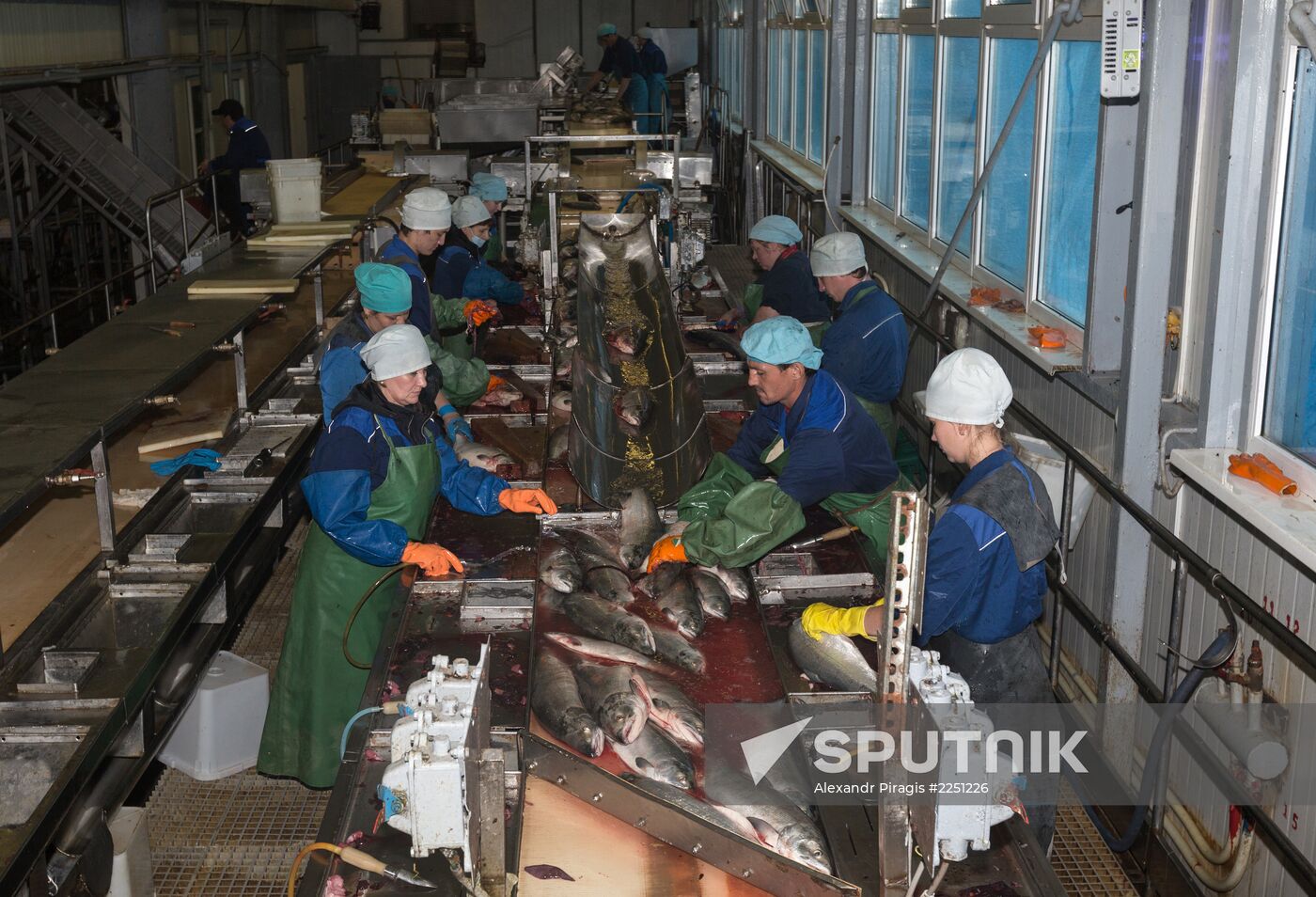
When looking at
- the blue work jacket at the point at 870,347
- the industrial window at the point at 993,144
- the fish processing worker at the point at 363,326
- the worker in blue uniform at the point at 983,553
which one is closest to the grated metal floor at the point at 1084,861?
the worker in blue uniform at the point at 983,553

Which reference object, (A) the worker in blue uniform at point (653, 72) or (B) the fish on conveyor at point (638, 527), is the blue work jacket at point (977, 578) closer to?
(B) the fish on conveyor at point (638, 527)

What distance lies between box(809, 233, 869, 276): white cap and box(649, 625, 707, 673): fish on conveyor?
286cm

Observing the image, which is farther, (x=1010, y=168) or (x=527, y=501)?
(x=1010, y=168)

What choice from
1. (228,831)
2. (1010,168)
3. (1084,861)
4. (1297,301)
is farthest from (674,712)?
(1010,168)

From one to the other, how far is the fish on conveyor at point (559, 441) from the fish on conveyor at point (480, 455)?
167 mm

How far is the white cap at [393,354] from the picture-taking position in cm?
380

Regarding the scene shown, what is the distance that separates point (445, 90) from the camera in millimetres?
13734

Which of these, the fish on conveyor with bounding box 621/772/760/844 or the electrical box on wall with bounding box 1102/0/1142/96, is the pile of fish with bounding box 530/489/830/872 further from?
the electrical box on wall with bounding box 1102/0/1142/96

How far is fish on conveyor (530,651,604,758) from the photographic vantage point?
112 inches

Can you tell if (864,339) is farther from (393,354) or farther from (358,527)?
(358,527)

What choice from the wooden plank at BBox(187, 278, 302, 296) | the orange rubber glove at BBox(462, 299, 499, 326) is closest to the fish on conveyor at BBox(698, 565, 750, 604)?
the wooden plank at BBox(187, 278, 302, 296)

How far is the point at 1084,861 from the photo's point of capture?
4.14 meters

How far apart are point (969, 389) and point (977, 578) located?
487 mm

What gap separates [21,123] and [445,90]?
4877 millimetres
